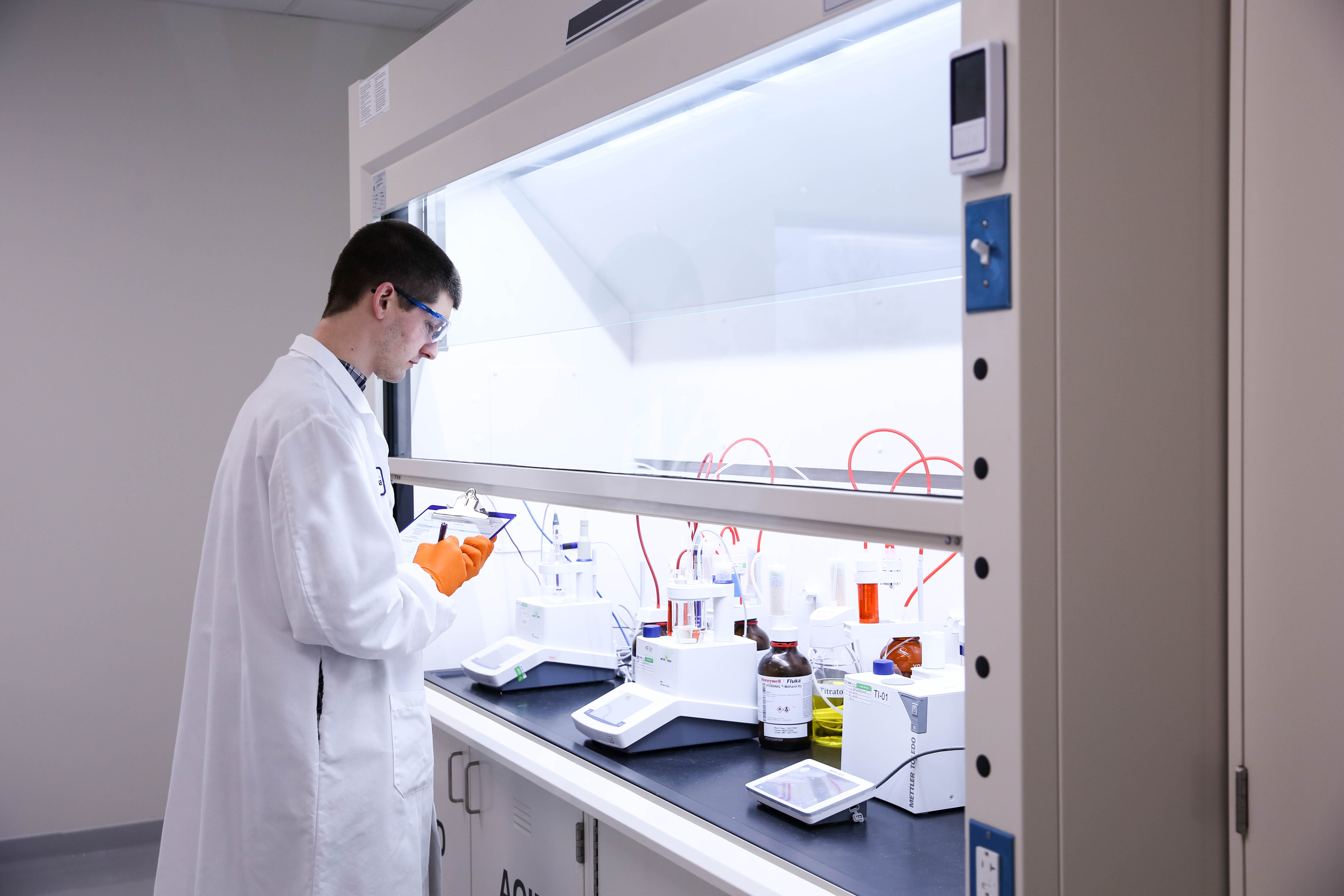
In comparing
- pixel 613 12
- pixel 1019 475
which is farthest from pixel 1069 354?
pixel 613 12

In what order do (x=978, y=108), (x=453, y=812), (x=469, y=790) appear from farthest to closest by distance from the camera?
(x=453, y=812) → (x=469, y=790) → (x=978, y=108)

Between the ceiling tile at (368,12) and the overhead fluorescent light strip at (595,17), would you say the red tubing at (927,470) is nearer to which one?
the overhead fluorescent light strip at (595,17)

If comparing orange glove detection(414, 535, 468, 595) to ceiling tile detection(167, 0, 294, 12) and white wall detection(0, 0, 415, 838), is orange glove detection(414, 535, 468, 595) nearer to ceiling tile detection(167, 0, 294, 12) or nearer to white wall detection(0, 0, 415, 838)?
white wall detection(0, 0, 415, 838)

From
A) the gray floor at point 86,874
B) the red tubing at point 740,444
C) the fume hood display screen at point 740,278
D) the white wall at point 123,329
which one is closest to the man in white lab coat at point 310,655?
the fume hood display screen at point 740,278

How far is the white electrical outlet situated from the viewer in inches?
37.4

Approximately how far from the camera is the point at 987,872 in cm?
96

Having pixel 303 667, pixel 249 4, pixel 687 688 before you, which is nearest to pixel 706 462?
pixel 687 688

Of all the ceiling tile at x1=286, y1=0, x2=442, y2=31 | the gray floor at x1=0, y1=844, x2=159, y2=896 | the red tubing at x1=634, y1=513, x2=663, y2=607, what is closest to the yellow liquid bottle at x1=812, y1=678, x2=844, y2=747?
the red tubing at x1=634, y1=513, x2=663, y2=607

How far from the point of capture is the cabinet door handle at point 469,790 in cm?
214

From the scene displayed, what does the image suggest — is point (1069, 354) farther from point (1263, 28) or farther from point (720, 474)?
point (720, 474)

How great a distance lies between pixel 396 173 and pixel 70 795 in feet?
8.91

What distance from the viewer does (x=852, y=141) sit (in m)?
1.40

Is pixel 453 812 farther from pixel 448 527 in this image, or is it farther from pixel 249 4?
pixel 249 4

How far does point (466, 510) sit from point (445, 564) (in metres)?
0.25
